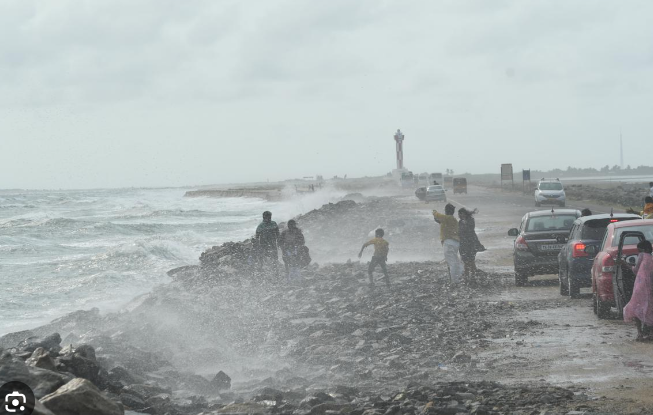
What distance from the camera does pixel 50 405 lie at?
6863 mm

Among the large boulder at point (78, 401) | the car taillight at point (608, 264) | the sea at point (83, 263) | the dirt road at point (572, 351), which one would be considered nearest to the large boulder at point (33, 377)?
the large boulder at point (78, 401)

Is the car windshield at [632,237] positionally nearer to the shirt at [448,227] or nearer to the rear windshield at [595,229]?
the rear windshield at [595,229]

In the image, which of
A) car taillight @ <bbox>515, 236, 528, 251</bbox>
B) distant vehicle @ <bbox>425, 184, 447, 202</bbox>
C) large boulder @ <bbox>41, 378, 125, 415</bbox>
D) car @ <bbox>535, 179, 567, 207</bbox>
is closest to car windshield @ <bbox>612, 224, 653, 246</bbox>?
car taillight @ <bbox>515, 236, 528, 251</bbox>

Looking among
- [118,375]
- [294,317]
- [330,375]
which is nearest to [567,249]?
[294,317]

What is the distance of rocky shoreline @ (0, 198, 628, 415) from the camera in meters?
8.45

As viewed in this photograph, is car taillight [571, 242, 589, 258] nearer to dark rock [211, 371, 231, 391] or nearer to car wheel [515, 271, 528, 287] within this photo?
car wheel [515, 271, 528, 287]

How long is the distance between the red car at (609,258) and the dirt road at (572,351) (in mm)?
314

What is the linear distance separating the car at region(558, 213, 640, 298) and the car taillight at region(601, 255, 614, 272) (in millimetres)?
2875

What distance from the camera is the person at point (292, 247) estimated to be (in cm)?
2012

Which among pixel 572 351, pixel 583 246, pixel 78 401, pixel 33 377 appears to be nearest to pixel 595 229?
pixel 583 246

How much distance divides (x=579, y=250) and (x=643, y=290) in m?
4.56

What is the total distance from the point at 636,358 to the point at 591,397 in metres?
2.15

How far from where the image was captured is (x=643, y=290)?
1111 cm

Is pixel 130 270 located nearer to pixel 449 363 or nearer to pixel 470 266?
pixel 470 266
